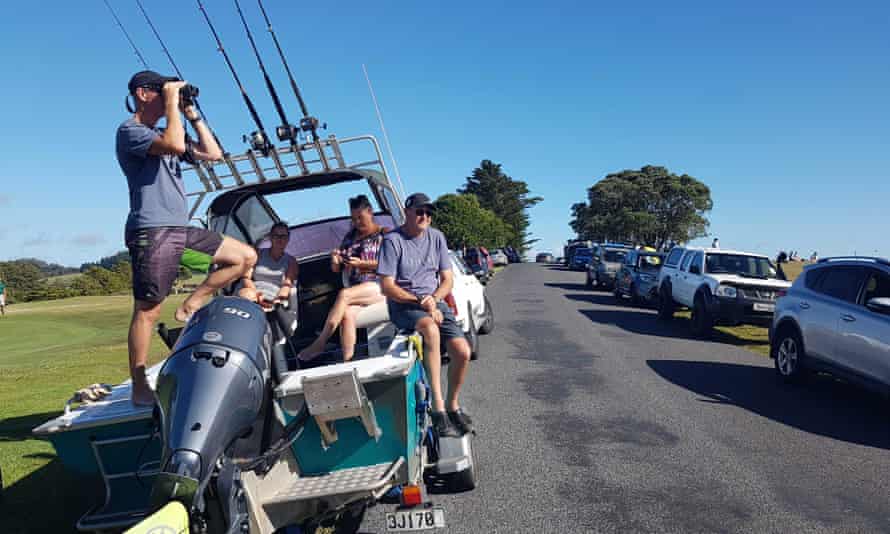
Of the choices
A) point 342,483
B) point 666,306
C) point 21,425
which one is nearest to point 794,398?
point 342,483

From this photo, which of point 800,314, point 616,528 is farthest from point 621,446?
point 800,314

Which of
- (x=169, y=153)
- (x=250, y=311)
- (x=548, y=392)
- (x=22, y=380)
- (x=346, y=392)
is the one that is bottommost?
(x=22, y=380)

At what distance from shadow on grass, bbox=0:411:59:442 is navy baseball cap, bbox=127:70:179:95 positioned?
14.2ft

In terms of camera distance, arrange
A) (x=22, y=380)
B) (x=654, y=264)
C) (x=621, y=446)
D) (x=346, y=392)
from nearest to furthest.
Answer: (x=346, y=392) → (x=621, y=446) → (x=22, y=380) → (x=654, y=264)

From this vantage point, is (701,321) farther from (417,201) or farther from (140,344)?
(140,344)

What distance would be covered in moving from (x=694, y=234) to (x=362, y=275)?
74910mm

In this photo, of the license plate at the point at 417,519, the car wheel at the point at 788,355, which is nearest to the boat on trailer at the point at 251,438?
the license plate at the point at 417,519

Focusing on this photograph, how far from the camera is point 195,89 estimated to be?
3715 millimetres

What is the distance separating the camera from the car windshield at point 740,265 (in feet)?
47.1

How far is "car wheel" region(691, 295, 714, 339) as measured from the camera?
13.2 m

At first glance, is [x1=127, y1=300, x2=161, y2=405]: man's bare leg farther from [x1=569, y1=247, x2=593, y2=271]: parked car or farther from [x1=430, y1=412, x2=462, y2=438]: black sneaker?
[x1=569, y1=247, x2=593, y2=271]: parked car

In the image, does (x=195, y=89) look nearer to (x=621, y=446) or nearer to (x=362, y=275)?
(x=362, y=275)

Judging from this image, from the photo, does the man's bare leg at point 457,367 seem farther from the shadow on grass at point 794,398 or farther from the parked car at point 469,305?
the shadow on grass at point 794,398

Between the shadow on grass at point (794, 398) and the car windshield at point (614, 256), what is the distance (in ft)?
55.2
